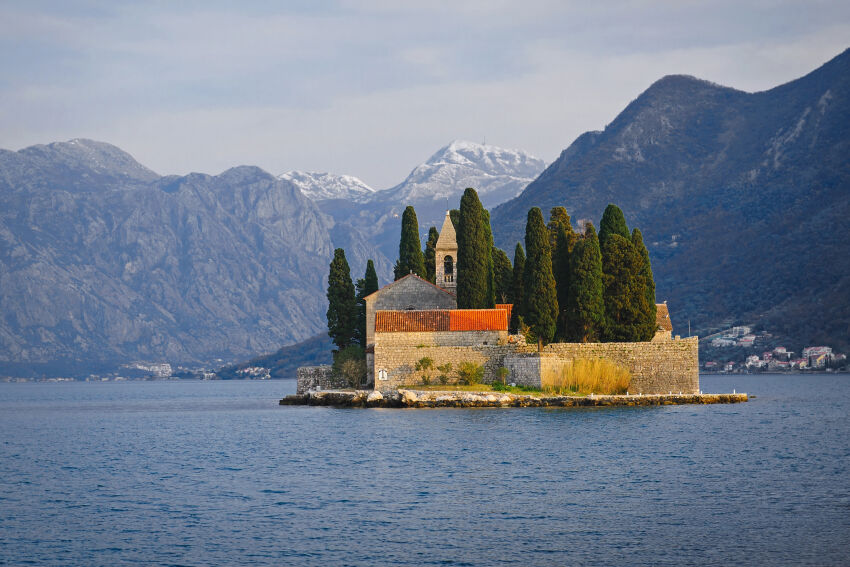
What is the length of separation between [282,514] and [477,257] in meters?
36.2

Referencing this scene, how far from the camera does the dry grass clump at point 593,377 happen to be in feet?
193

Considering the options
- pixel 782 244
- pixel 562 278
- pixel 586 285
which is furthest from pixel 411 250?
pixel 782 244

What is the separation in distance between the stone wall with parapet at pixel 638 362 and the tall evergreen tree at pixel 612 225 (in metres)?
7.55

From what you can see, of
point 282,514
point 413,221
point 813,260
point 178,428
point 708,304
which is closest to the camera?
point 282,514

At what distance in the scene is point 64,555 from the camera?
77.8 feet

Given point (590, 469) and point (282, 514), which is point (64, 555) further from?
point (590, 469)

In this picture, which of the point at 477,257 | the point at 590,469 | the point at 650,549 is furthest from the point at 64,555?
the point at 477,257

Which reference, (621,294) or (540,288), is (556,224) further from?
(540,288)

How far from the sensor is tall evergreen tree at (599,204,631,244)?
6469 centimetres

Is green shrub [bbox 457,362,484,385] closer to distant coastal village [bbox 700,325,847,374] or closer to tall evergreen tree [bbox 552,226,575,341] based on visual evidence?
tall evergreen tree [bbox 552,226,575,341]

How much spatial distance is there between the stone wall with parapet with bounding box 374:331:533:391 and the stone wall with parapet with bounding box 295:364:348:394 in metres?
10.0

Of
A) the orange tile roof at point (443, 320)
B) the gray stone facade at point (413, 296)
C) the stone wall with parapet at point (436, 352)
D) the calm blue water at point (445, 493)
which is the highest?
the gray stone facade at point (413, 296)

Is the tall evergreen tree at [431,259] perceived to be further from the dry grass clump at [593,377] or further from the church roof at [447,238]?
the dry grass clump at [593,377]

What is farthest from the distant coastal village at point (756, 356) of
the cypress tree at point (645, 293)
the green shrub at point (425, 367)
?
the green shrub at point (425, 367)
